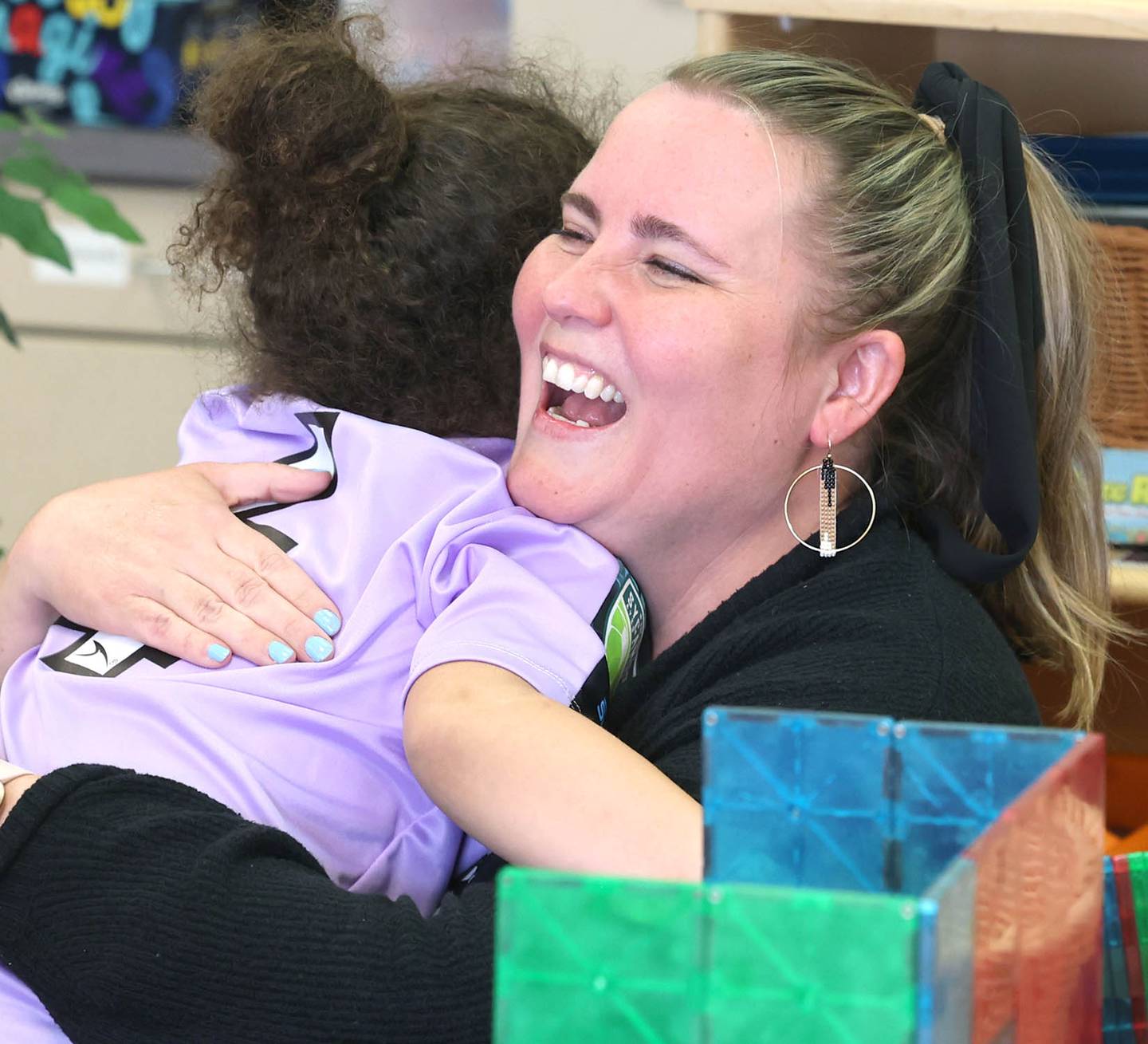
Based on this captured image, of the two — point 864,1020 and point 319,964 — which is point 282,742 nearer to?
point 319,964

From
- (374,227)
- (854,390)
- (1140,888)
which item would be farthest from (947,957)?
(374,227)

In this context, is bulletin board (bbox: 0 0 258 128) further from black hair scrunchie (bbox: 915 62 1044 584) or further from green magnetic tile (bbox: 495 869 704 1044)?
green magnetic tile (bbox: 495 869 704 1044)

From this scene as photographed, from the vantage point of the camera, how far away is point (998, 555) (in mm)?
1164

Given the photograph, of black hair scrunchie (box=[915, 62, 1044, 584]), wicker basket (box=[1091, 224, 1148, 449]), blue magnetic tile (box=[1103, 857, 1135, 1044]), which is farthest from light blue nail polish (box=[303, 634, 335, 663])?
wicker basket (box=[1091, 224, 1148, 449])

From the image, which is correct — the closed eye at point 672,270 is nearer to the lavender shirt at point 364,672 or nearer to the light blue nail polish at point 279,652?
the lavender shirt at point 364,672

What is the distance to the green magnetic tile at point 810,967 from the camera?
44cm

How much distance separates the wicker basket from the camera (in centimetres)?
143

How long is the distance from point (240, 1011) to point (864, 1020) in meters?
0.53

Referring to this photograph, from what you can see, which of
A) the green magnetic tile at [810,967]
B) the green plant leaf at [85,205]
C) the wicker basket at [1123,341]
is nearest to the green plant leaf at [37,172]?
the green plant leaf at [85,205]

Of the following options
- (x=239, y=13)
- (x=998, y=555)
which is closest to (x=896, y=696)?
(x=998, y=555)

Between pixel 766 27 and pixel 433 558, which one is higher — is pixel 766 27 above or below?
above

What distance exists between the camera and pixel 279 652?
1.11 metres

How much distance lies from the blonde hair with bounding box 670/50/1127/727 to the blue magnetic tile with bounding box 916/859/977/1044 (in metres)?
0.74

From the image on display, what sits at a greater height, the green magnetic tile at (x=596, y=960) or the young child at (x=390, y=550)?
the green magnetic tile at (x=596, y=960)
